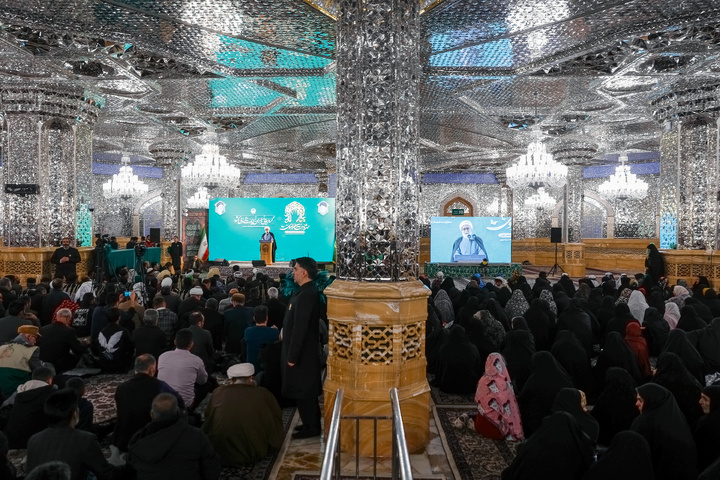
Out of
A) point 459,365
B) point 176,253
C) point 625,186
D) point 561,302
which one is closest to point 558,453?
point 459,365

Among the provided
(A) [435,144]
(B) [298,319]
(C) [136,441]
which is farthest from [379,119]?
(A) [435,144]

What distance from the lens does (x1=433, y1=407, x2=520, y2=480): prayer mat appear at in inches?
110

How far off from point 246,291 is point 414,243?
157 inches

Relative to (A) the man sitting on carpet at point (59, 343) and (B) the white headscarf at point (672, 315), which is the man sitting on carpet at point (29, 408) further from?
(B) the white headscarf at point (672, 315)

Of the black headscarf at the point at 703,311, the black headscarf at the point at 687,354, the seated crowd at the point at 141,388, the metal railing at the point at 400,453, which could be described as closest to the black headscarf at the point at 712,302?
the black headscarf at the point at 703,311

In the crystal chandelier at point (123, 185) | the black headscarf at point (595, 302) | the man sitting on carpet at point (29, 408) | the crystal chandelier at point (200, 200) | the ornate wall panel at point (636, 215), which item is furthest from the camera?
the crystal chandelier at point (200, 200)

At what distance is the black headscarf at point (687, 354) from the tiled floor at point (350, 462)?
6.21 feet

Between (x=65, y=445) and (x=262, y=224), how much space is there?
1066 centimetres

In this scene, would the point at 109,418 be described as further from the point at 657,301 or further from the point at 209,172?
the point at 209,172

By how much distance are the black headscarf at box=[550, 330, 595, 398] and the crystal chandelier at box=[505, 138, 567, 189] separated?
19.1 ft

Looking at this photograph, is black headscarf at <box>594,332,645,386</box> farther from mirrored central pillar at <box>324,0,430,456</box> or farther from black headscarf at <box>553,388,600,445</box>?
mirrored central pillar at <box>324,0,430,456</box>

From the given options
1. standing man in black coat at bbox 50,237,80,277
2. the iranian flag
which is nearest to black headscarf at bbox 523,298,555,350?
A: standing man in black coat at bbox 50,237,80,277

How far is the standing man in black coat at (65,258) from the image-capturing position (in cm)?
705

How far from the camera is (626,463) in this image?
78.0 inches
